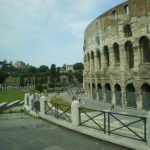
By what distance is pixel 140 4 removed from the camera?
2617cm

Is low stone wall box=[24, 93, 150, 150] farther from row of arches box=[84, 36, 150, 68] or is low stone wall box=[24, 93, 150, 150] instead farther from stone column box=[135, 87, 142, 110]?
row of arches box=[84, 36, 150, 68]

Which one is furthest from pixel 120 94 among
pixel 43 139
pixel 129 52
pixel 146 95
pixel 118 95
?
pixel 43 139

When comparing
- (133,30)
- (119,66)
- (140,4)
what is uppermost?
(140,4)

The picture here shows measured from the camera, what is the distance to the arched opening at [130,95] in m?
27.9

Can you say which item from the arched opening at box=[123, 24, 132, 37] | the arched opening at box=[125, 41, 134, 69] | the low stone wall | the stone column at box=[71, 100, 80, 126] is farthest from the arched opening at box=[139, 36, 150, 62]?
the stone column at box=[71, 100, 80, 126]

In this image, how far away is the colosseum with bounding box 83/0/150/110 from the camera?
26.3 meters

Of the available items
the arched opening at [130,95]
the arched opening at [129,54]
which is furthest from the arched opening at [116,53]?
the arched opening at [130,95]

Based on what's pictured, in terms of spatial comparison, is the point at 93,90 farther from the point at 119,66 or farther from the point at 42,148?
the point at 42,148

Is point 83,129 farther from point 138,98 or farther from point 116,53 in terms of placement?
point 116,53

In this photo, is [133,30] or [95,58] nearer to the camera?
[133,30]

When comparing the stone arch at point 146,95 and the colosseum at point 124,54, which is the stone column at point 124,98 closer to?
the colosseum at point 124,54

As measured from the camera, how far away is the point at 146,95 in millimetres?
26281

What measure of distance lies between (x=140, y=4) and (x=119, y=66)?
22.4 ft

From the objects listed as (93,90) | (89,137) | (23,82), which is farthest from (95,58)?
(23,82)
